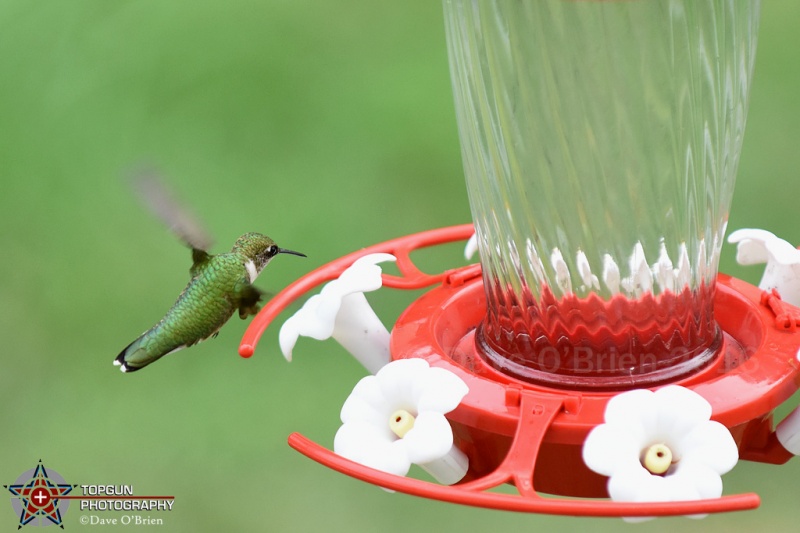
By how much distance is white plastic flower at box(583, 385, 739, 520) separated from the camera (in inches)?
73.8

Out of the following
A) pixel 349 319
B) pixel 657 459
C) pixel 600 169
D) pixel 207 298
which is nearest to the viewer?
pixel 657 459

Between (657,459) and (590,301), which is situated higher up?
(590,301)

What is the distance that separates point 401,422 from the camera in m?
2.07

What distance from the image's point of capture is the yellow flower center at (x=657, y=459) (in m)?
1.95

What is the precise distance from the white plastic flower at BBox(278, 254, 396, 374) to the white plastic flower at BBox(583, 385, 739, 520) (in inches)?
21.4

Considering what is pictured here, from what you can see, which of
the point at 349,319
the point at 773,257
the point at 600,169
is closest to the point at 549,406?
the point at 600,169

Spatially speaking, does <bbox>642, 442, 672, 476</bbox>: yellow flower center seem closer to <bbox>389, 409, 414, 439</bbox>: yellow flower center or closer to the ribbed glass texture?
the ribbed glass texture

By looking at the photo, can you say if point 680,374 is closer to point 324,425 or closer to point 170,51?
point 324,425

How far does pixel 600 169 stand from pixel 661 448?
45cm

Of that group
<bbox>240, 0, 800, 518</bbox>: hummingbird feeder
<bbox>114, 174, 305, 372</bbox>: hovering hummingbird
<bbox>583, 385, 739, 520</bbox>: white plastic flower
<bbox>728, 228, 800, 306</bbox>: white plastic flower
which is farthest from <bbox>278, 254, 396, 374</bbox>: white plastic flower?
<bbox>728, 228, 800, 306</bbox>: white plastic flower

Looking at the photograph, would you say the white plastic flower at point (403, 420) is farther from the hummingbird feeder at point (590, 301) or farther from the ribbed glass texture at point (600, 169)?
the ribbed glass texture at point (600, 169)

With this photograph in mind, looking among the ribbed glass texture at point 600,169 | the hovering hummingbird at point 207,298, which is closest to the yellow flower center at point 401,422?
the ribbed glass texture at point 600,169

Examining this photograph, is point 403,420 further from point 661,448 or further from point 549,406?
point 661,448

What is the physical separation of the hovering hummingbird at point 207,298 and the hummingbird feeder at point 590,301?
0.48 metres
